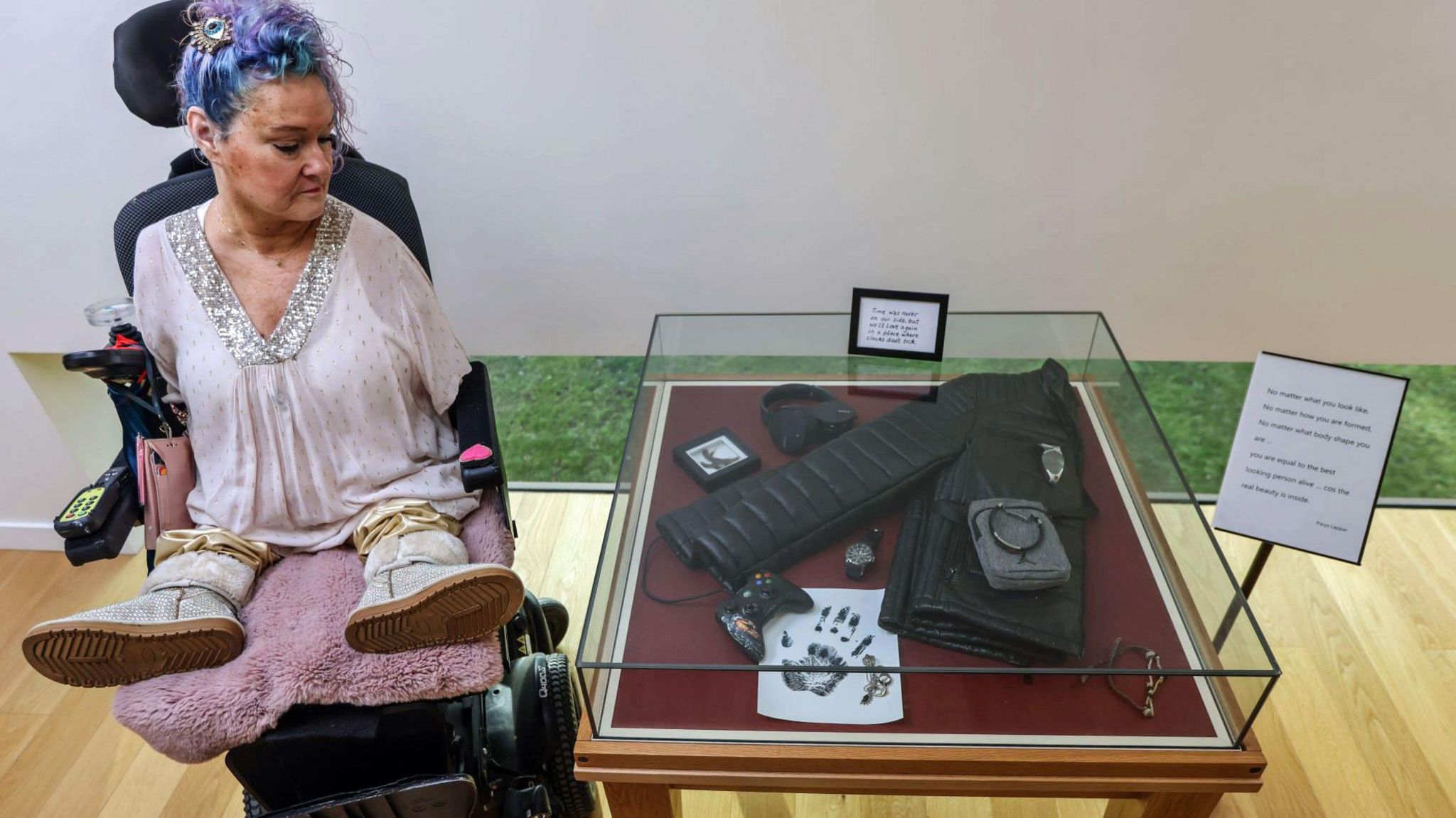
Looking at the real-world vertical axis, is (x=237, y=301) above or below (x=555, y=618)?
above

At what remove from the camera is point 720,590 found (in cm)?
157

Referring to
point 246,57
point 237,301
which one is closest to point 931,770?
point 237,301

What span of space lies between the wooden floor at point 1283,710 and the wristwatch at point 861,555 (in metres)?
0.72

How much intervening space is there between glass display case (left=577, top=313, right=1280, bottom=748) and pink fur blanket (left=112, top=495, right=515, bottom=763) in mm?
282

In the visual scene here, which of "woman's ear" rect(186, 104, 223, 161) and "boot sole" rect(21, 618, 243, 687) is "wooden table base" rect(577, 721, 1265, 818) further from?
"woman's ear" rect(186, 104, 223, 161)

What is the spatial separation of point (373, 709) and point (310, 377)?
0.61 m

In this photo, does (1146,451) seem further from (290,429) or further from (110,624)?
(110,624)


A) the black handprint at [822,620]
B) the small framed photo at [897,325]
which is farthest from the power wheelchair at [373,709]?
the small framed photo at [897,325]

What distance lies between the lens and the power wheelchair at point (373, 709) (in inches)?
62.5

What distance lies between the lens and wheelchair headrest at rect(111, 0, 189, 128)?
1.66 m

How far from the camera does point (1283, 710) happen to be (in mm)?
2188

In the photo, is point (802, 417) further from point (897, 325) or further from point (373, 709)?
point (373, 709)

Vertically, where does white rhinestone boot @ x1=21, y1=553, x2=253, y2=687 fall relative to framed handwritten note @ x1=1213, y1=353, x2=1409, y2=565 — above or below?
below

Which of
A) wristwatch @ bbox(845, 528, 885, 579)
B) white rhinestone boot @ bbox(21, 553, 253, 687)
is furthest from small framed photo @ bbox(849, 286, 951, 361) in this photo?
white rhinestone boot @ bbox(21, 553, 253, 687)
